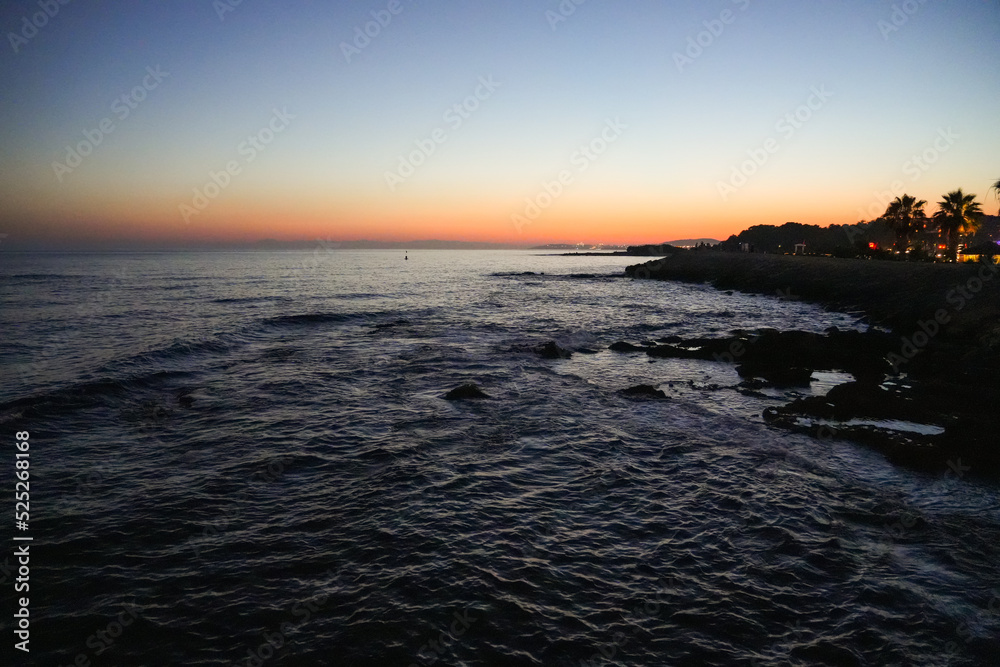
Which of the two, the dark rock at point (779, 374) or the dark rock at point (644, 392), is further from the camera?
the dark rock at point (779, 374)

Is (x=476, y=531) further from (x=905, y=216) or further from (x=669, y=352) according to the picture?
(x=905, y=216)

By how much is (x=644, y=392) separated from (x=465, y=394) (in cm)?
713

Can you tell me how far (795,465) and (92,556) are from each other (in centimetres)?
1535

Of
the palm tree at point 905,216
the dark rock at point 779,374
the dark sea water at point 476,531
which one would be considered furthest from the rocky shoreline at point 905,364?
the palm tree at point 905,216

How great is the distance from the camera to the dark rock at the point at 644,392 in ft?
61.1

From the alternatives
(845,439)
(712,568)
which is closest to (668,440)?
(845,439)

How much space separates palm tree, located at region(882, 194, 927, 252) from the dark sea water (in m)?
74.4

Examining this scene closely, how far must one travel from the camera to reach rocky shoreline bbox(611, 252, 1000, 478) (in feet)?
42.8

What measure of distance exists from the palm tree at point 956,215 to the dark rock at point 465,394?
2685 inches

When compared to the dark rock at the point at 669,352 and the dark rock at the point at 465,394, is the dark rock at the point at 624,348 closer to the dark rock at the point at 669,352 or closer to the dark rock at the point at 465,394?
the dark rock at the point at 669,352

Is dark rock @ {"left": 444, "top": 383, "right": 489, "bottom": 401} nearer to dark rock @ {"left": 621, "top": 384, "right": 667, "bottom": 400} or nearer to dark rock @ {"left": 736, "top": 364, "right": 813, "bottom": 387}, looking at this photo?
dark rock @ {"left": 621, "top": 384, "right": 667, "bottom": 400}

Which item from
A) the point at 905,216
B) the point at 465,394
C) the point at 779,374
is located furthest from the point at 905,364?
the point at 905,216

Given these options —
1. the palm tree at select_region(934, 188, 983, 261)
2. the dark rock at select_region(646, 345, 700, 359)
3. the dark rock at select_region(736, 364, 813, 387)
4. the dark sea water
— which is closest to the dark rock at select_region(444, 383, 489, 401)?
the dark sea water

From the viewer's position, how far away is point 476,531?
30.9 feet
